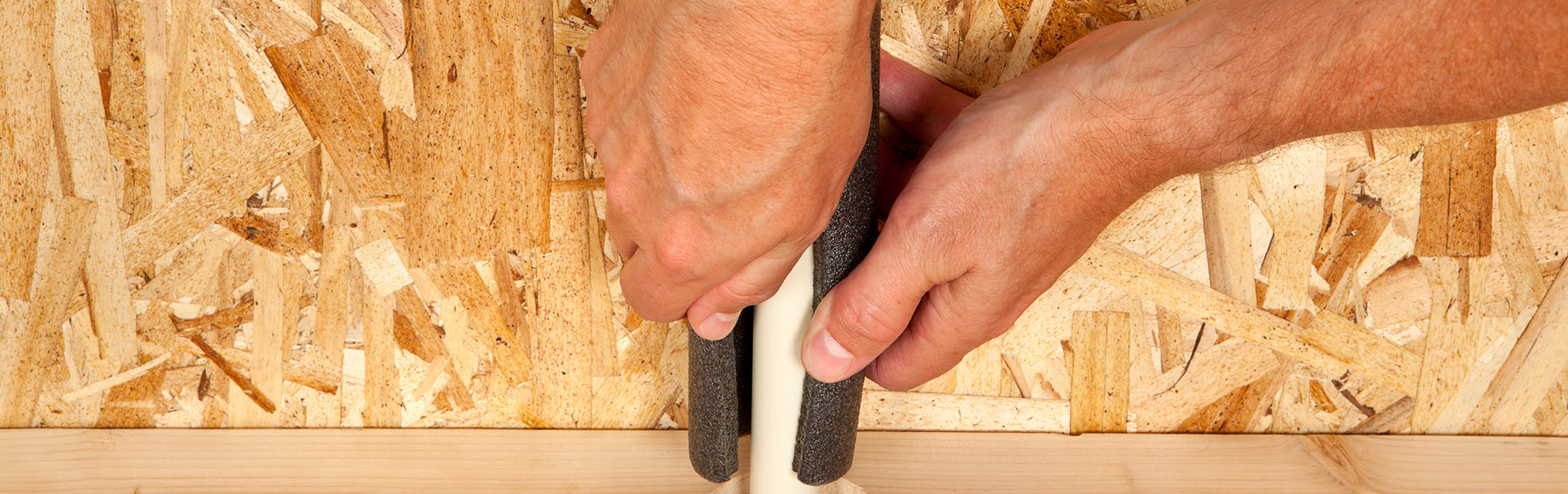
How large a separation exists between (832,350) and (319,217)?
0.48m

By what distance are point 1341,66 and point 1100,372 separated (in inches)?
16.6

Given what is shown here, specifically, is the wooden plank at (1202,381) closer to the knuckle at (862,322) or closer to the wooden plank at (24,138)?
the knuckle at (862,322)

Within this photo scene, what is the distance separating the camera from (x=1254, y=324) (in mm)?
803

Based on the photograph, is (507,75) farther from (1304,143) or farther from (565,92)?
(1304,143)

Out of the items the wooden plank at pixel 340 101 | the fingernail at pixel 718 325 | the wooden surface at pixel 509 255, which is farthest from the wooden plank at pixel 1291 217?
the wooden plank at pixel 340 101

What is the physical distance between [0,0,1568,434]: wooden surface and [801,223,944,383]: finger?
0.77 ft

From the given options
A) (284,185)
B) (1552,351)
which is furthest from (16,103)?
(1552,351)

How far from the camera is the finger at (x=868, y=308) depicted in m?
0.54

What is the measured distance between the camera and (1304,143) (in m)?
0.75

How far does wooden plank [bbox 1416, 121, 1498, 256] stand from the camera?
761 millimetres

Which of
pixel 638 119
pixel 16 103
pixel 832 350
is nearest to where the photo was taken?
pixel 638 119

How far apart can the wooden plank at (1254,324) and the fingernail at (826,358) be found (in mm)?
315

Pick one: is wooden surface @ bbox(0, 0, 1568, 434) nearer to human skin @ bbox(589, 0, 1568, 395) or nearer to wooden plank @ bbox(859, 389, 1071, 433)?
wooden plank @ bbox(859, 389, 1071, 433)

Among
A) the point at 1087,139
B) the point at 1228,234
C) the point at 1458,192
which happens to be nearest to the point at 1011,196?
the point at 1087,139
